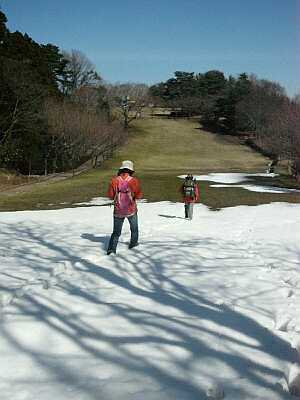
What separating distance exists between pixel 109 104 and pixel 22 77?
4723cm

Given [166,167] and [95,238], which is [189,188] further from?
[166,167]

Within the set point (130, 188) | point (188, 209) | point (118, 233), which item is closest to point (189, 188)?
point (188, 209)

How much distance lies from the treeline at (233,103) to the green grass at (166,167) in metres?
4.10

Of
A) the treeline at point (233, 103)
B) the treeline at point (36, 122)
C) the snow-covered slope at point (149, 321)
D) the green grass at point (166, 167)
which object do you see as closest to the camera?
the snow-covered slope at point (149, 321)

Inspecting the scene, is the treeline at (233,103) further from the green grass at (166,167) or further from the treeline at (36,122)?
the treeline at (36,122)

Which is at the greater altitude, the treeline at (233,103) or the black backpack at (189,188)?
the treeline at (233,103)

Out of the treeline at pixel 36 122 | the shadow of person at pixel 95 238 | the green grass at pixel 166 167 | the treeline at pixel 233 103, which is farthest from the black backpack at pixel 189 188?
the treeline at pixel 233 103

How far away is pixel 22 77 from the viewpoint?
35.1m

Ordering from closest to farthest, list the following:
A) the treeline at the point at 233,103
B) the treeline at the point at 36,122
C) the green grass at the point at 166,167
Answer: the green grass at the point at 166,167 → the treeline at the point at 36,122 → the treeline at the point at 233,103

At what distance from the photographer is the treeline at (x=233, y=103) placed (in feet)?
235

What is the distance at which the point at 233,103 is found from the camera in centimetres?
8631

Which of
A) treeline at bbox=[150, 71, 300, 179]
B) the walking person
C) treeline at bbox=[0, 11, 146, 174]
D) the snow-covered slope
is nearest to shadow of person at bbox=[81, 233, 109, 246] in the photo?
the snow-covered slope

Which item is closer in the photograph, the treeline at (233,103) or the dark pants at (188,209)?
the dark pants at (188,209)

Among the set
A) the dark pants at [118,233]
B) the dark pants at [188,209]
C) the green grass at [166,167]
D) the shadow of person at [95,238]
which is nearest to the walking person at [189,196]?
the dark pants at [188,209]
